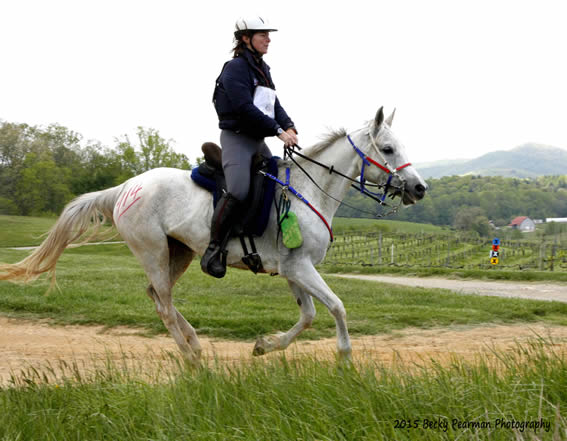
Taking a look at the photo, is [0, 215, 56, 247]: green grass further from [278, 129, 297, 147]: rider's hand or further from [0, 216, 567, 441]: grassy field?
[0, 216, 567, 441]: grassy field

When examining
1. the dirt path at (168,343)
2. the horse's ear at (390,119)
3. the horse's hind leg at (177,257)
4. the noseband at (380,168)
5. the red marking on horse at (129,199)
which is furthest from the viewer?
the dirt path at (168,343)

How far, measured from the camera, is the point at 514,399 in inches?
125

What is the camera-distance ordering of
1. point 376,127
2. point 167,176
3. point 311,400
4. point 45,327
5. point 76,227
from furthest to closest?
point 45,327 < point 76,227 < point 167,176 < point 376,127 < point 311,400

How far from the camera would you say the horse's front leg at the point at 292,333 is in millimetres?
5422

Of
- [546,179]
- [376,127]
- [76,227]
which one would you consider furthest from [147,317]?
[546,179]

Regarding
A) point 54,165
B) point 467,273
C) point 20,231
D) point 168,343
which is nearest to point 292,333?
point 168,343

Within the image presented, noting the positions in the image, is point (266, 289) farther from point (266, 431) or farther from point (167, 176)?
point (266, 431)

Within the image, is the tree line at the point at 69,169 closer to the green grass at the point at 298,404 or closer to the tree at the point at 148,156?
the tree at the point at 148,156

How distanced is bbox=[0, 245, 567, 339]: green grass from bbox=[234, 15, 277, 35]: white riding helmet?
493cm

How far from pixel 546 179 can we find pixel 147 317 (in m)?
142

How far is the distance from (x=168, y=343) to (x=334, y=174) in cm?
397

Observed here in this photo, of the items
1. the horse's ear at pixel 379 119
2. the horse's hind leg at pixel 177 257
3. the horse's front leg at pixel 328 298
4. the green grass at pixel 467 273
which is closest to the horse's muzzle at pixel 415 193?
the horse's ear at pixel 379 119

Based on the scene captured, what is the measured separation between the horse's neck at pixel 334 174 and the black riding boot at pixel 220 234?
2.96 feet

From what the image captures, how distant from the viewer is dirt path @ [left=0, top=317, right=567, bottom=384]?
6.89m
